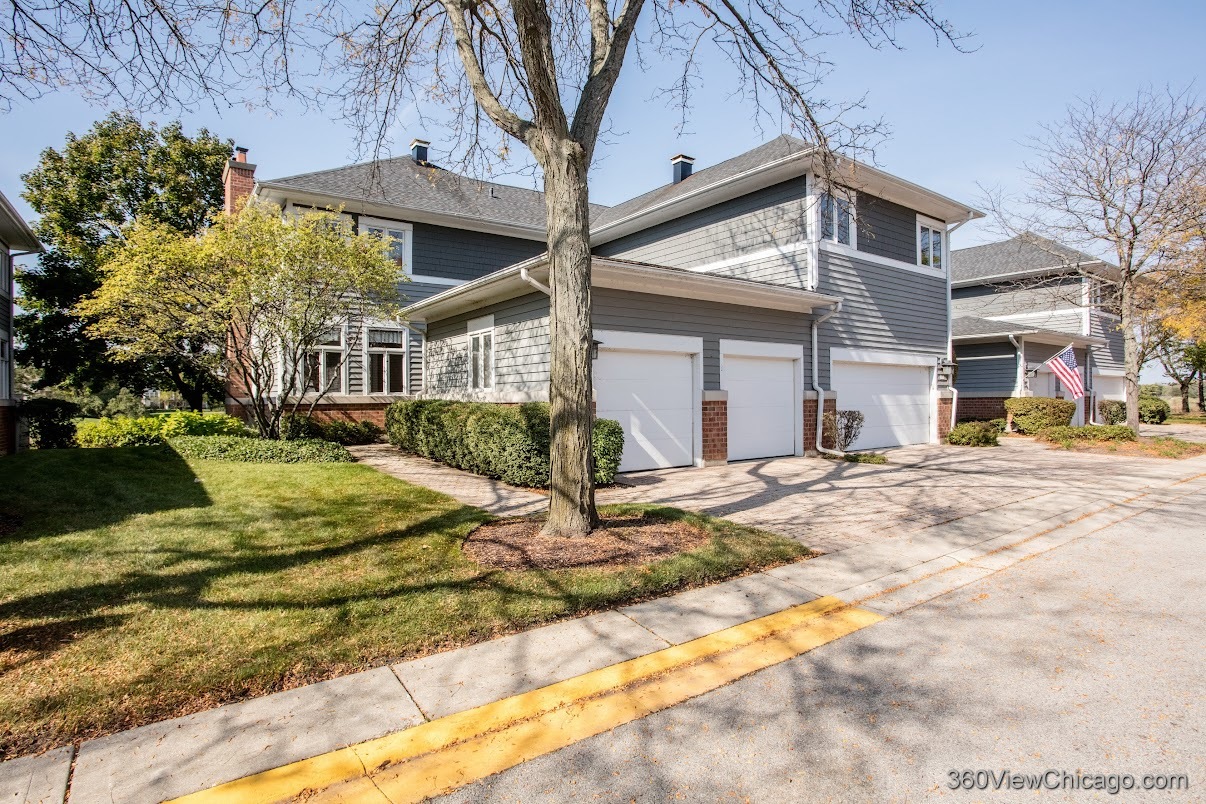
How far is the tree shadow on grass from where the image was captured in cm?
579

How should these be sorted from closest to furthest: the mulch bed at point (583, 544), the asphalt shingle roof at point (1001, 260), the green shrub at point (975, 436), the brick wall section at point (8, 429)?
the mulch bed at point (583, 544) < the brick wall section at point (8, 429) < the green shrub at point (975, 436) < the asphalt shingle roof at point (1001, 260)

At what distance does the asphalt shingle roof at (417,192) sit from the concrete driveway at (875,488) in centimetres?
929

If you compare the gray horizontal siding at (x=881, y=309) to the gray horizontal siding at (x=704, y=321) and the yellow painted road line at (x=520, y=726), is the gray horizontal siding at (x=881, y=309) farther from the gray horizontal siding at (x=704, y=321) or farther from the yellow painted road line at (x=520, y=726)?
the yellow painted road line at (x=520, y=726)

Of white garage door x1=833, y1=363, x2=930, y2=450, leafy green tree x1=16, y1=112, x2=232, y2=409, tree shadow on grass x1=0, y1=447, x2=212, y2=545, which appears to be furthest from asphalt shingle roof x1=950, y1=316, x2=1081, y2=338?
leafy green tree x1=16, y1=112, x2=232, y2=409

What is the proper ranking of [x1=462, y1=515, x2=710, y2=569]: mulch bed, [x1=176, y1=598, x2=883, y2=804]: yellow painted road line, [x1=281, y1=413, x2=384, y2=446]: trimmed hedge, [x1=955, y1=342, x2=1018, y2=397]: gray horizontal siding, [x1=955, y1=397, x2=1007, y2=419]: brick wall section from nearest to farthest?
1. [x1=176, y1=598, x2=883, y2=804]: yellow painted road line
2. [x1=462, y1=515, x2=710, y2=569]: mulch bed
3. [x1=281, y1=413, x2=384, y2=446]: trimmed hedge
4. [x1=955, y1=342, x2=1018, y2=397]: gray horizontal siding
5. [x1=955, y1=397, x2=1007, y2=419]: brick wall section

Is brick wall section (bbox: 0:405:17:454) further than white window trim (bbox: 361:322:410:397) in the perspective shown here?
→ No

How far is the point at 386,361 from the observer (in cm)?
1566

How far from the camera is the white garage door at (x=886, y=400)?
1352cm

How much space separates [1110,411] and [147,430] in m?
31.3

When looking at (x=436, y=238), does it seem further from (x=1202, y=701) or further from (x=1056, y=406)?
(x=1056, y=406)

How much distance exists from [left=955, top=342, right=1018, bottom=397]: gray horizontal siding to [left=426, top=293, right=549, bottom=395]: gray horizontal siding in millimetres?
17353

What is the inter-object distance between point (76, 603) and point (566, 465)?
11.5ft

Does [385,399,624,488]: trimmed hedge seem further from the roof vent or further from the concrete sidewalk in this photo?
the roof vent

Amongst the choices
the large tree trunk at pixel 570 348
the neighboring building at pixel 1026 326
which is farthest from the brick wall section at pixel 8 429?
the neighboring building at pixel 1026 326
